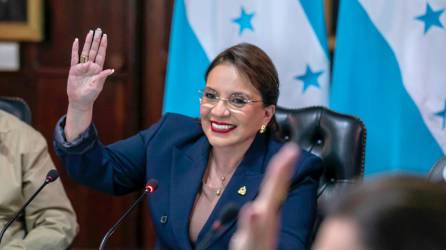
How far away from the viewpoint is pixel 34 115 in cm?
388

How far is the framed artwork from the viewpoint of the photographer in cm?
372

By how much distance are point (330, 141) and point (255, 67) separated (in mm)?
411

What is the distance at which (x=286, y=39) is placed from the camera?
3.03 m

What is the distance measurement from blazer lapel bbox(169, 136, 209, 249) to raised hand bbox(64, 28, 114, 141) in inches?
13.0

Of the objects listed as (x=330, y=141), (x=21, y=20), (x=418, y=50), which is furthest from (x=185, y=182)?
(x=21, y=20)

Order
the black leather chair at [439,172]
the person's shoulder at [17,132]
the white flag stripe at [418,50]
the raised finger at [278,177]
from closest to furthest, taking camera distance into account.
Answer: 1. the raised finger at [278,177]
2. the black leather chair at [439,172]
3. the person's shoulder at [17,132]
4. the white flag stripe at [418,50]

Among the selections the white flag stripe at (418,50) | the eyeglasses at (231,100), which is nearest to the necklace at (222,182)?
the eyeglasses at (231,100)

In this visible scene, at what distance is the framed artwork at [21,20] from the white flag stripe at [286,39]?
1.15 metres

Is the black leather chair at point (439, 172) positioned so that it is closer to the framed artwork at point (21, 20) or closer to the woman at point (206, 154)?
the woman at point (206, 154)

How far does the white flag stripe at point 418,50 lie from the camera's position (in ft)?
9.19

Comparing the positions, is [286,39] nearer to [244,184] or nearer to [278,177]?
[244,184]

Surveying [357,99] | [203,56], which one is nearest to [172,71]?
[203,56]

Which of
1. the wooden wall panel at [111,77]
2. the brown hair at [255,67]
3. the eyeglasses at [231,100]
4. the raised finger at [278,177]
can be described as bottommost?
the wooden wall panel at [111,77]

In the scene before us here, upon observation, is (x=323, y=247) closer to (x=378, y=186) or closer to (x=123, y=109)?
(x=378, y=186)
